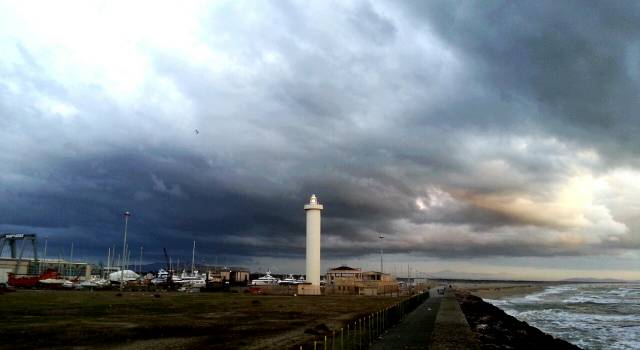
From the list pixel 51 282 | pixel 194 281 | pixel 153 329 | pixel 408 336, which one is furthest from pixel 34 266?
pixel 408 336

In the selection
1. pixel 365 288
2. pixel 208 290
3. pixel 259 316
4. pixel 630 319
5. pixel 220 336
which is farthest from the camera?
pixel 208 290

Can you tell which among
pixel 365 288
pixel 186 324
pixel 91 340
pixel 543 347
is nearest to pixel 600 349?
pixel 543 347

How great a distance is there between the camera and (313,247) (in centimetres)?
9325

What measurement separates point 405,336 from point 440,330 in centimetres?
292

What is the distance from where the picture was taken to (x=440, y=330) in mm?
29766

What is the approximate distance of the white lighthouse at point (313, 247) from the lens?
93.2 m

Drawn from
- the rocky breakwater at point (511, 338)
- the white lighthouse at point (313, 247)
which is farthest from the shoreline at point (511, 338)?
the white lighthouse at point (313, 247)

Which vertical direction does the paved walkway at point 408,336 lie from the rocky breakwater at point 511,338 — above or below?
above

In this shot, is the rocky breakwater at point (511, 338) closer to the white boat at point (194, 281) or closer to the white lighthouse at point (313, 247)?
the white lighthouse at point (313, 247)

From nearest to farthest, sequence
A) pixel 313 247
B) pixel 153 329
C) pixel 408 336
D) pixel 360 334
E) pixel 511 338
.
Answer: pixel 360 334 → pixel 408 336 → pixel 153 329 → pixel 511 338 → pixel 313 247

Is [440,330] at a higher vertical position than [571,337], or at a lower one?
higher

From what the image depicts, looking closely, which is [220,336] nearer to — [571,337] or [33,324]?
[33,324]

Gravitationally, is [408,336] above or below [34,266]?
below

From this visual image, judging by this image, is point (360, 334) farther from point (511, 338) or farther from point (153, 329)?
point (511, 338)
